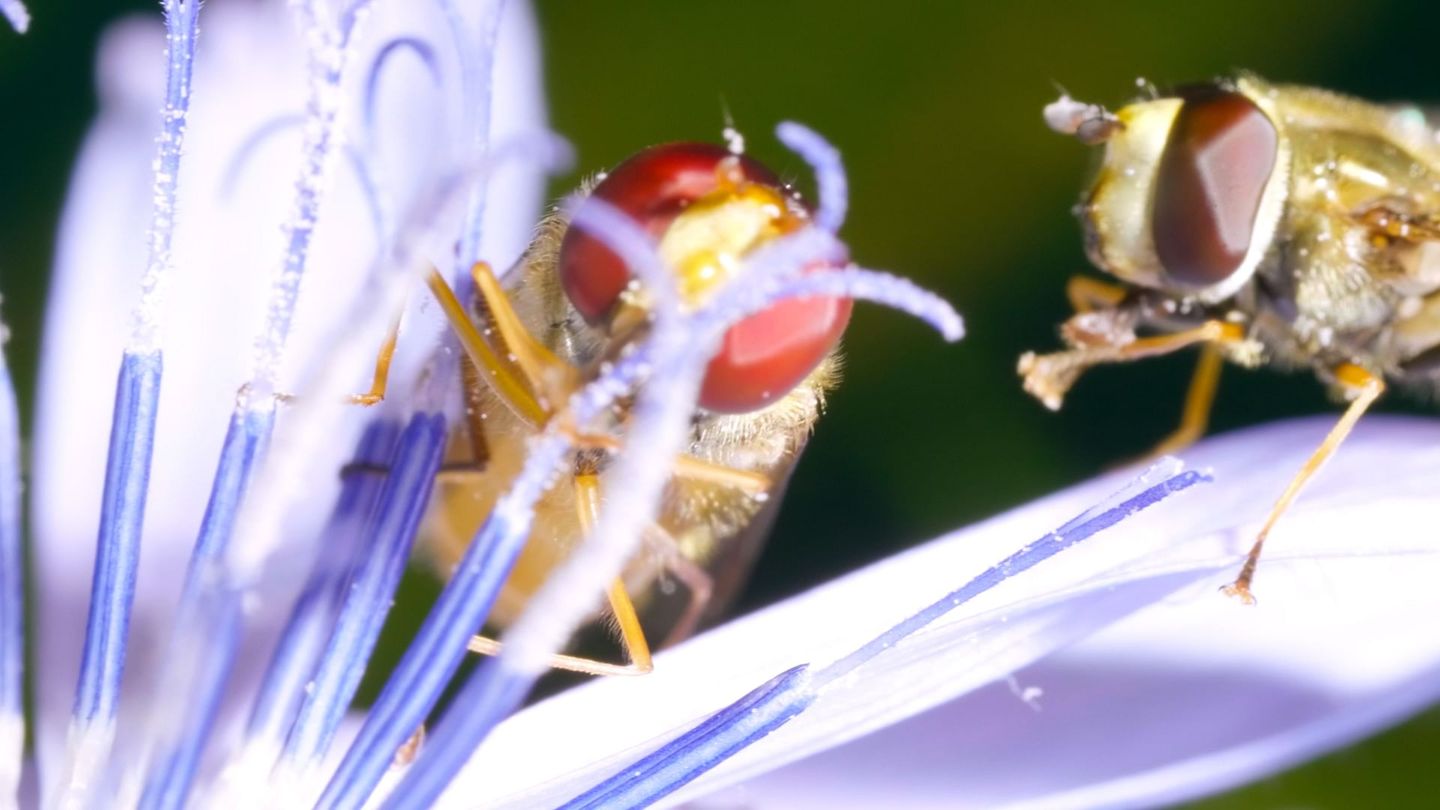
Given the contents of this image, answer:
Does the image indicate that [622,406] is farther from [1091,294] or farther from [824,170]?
[1091,294]

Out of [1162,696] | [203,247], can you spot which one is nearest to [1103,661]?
[1162,696]

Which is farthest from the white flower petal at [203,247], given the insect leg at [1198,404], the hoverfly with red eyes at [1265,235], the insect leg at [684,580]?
the insect leg at [1198,404]

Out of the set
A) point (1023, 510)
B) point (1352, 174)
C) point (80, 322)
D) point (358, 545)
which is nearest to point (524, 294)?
point (358, 545)

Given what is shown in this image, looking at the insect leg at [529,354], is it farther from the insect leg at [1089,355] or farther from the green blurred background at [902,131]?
the green blurred background at [902,131]

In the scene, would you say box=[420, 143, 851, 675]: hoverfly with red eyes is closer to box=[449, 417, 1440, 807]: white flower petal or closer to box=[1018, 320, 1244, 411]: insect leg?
box=[449, 417, 1440, 807]: white flower petal

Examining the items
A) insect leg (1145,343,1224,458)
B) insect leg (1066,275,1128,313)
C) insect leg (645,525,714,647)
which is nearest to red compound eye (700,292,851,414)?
insect leg (645,525,714,647)
